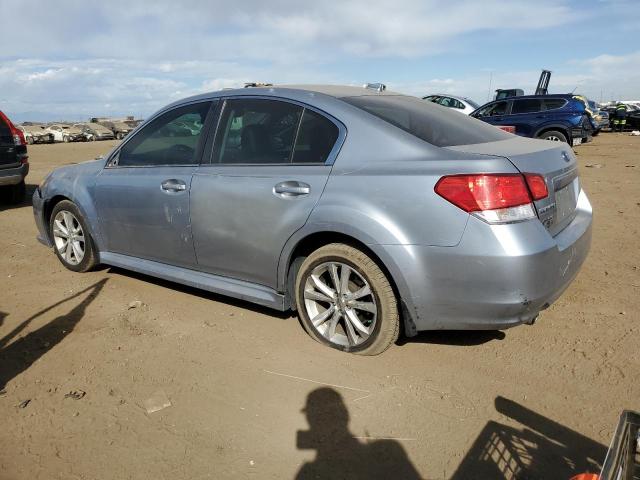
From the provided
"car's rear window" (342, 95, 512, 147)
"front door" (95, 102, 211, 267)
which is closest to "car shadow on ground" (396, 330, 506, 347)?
"car's rear window" (342, 95, 512, 147)

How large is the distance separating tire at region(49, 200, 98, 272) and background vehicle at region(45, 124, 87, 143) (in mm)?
35775

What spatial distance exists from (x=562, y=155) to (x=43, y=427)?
10.9 ft

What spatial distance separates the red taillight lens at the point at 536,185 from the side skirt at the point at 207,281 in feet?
5.50

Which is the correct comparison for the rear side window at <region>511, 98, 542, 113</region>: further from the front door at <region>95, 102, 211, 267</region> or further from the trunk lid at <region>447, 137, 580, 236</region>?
the front door at <region>95, 102, 211, 267</region>

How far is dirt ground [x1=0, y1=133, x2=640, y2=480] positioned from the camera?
94.7 inches

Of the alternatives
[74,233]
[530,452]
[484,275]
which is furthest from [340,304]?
[74,233]

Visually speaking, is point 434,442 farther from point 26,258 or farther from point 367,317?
point 26,258

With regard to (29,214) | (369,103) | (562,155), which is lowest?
(29,214)

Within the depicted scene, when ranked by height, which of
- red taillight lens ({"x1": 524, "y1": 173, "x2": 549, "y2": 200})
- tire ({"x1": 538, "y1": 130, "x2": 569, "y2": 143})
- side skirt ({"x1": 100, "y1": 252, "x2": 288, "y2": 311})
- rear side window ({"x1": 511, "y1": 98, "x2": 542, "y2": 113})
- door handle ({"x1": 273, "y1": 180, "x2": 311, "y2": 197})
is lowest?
tire ({"x1": 538, "y1": 130, "x2": 569, "y2": 143})

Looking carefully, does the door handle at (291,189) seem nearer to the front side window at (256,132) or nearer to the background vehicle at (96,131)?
the front side window at (256,132)

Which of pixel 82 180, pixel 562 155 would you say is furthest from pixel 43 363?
pixel 562 155

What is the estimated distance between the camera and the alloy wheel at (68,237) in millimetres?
4867

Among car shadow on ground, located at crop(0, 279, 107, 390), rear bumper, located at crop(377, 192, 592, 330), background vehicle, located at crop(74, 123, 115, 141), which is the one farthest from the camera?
background vehicle, located at crop(74, 123, 115, 141)

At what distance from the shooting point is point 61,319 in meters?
3.97
